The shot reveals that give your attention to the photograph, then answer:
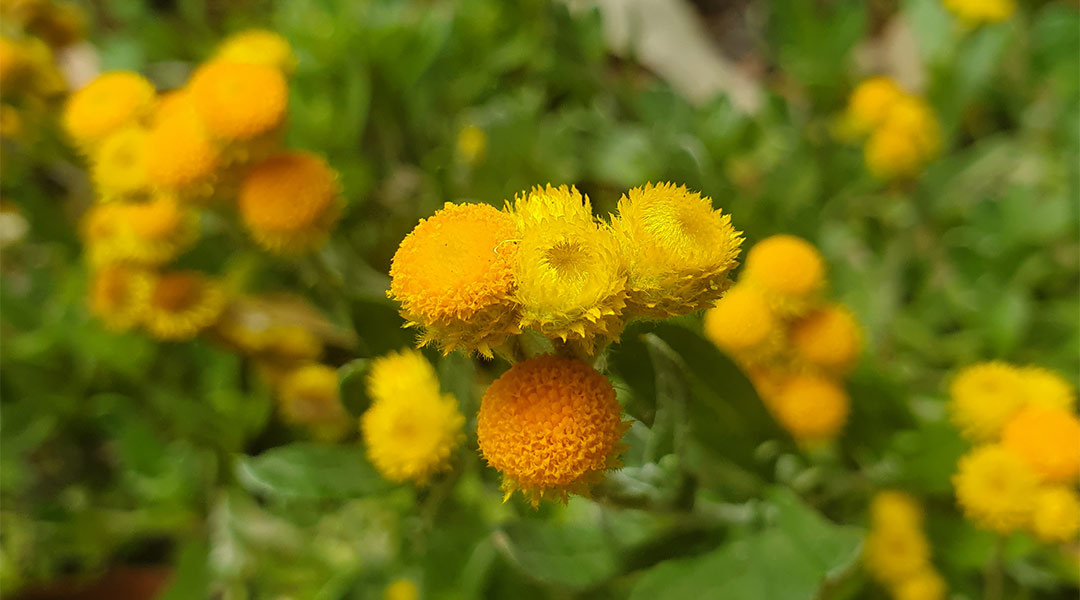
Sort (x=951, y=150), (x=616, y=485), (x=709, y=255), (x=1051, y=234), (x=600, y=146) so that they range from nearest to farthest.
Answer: (x=709, y=255), (x=616, y=485), (x=1051, y=234), (x=600, y=146), (x=951, y=150)

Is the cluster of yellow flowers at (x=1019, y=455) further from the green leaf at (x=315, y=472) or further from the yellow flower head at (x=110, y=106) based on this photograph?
the yellow flower head at (x=110, y=106)

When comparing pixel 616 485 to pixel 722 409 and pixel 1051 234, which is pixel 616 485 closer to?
pixel 722 409

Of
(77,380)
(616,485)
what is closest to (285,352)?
(77,380)

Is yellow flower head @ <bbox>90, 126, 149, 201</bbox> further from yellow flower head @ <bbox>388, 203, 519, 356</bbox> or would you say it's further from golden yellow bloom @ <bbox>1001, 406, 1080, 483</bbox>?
golden yellow bloom @ <bbox>1001, 406, 1080, 483</bbox>

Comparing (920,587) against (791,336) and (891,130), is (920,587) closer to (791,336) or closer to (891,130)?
(791,336)

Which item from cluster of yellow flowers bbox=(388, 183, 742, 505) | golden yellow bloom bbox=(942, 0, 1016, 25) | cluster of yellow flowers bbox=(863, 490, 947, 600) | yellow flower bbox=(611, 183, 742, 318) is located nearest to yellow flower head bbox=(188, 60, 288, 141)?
cluster of yellow flowers bbox=(388, 183, 742, 505)

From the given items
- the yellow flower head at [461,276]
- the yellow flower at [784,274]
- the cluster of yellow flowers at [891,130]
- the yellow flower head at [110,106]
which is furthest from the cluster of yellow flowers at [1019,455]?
the yellow flower head at [110,106]

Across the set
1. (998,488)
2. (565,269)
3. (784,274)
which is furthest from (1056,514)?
(565,269)

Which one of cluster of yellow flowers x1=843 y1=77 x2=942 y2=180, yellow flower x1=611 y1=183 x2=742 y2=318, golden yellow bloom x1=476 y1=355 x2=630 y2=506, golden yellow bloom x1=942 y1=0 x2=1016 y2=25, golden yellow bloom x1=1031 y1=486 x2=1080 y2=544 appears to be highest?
golden yellow bloom x1=942 y1=0 x2=1016 y2=25
